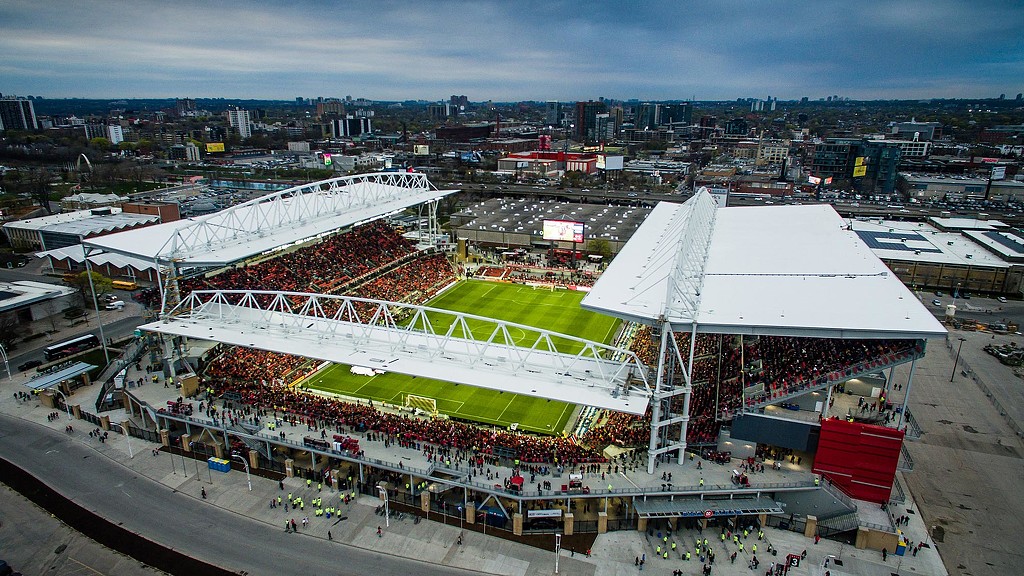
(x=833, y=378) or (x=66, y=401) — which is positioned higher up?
(x=833, y=378)

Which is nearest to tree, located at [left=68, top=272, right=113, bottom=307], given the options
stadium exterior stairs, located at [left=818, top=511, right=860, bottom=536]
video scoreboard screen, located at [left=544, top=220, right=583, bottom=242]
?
video scoreboard screen, located at [left=544, top=220, right=583, bottom=242]

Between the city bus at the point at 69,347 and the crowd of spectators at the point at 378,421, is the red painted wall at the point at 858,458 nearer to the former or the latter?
the crowd of spectators at the point at 378,421

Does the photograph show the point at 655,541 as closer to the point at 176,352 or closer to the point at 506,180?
the point at 176,352

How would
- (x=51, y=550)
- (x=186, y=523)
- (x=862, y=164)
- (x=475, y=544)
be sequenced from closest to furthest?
(x=51, y=550) < (x=475, y=544) < (x=186, y=523) < (x=862, y=164)

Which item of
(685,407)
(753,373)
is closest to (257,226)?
(685,407)

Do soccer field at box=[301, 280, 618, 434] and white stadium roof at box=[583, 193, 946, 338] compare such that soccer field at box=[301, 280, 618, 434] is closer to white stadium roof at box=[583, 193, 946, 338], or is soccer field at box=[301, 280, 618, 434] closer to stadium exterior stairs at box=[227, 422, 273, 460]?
stadium exterior stairs at box=[227, 422, 273, 460]

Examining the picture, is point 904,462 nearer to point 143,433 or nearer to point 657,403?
point 657,403
